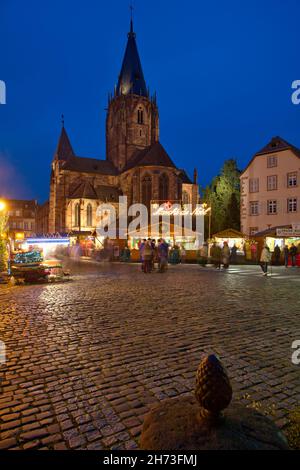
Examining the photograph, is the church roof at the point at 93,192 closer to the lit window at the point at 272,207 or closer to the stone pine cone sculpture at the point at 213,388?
the lit window at the point at 272,207

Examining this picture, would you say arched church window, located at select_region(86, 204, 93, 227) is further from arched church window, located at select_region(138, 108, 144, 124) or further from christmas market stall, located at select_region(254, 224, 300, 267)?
christmas market stall, located at select_region(254, 224, 300, 267)

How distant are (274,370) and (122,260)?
84.6ft

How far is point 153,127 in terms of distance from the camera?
68.2 meters

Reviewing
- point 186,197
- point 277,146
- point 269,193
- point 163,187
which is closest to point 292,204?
point 269,193

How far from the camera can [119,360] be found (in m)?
4.60

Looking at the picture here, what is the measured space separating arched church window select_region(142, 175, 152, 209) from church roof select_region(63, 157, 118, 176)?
11.7 m

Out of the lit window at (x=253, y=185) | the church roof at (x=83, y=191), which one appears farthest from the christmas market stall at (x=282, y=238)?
the church roof at (x=83, y=191)

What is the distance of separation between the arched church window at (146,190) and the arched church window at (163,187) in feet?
5.77

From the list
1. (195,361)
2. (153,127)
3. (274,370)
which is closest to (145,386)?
(195,361)

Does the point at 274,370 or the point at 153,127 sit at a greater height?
the point at 153,127

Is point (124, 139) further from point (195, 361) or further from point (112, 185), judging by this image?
point (195, 361)

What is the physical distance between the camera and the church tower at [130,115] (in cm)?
6500

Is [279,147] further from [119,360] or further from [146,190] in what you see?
[119,360]
